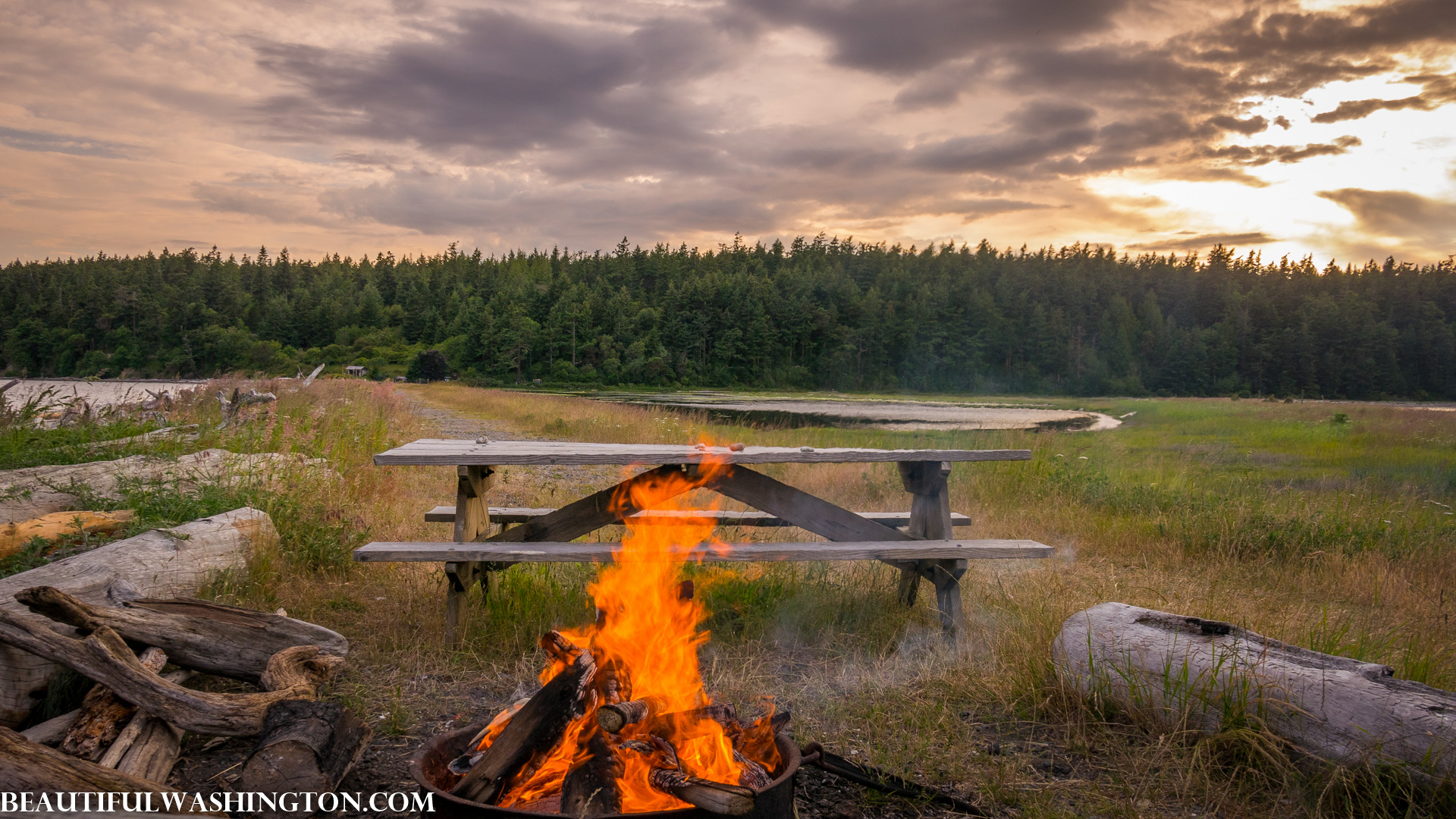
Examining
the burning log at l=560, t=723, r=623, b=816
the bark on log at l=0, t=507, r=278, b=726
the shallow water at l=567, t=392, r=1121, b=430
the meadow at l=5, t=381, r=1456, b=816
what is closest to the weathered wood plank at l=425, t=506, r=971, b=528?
the meadow at l=5, t=381, r=1456, b=816

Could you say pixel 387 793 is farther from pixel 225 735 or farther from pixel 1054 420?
pixel 1054 420

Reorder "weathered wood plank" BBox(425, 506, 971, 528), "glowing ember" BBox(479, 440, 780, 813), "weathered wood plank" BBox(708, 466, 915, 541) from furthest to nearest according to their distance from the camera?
"weathered wood plank" BBox(425, 506, 971, 528) → "weathered wood plank" BBox(708, 466, 915, 541) → "glowing ember" BBox(479, 440, 780, 813)

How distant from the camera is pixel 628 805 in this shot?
1.90 metres

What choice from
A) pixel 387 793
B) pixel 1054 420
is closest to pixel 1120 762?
pixel 387 793

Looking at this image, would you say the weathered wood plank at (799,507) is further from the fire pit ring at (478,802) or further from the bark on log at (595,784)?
the bark on log at (595,784)

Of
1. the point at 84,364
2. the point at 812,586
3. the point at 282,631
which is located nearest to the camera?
the point at 282,631

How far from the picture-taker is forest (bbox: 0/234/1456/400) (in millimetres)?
83062

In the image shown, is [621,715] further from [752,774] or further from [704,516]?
[704,516]

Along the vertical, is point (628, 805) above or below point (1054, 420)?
above

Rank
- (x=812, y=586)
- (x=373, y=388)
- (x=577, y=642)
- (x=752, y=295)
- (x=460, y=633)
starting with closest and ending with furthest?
(x=577, y=642) → (x=460, y=633) → (x=812, y=586) → (x=373, y=388) → (x=752, y=295)

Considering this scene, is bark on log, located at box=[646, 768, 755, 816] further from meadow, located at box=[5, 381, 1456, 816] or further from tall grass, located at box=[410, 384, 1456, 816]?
tall grass, located at box=[410, 384, 1456, 816]

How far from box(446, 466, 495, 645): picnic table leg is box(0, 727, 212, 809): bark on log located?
1.71 meters

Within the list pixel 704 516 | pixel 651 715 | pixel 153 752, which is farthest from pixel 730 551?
pixel 153 752

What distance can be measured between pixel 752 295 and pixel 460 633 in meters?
91.3
